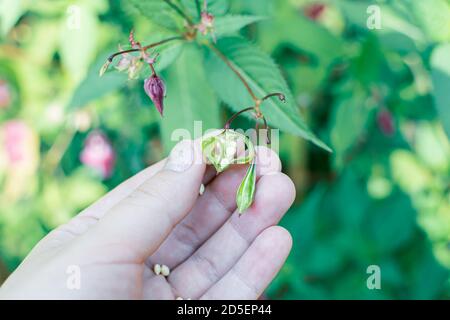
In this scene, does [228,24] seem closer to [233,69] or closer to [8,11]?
[233,69]

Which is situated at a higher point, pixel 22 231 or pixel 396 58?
pixel 396 58

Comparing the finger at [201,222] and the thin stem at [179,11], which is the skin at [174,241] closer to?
the finger at [201,222]

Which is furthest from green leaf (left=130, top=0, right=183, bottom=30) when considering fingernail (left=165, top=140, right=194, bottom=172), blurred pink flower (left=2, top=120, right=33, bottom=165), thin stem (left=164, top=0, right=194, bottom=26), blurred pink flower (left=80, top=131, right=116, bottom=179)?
blurred pink flower (left=2, top=120, right=33, bottom=165)

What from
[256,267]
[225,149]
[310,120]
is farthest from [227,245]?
[310,120]
